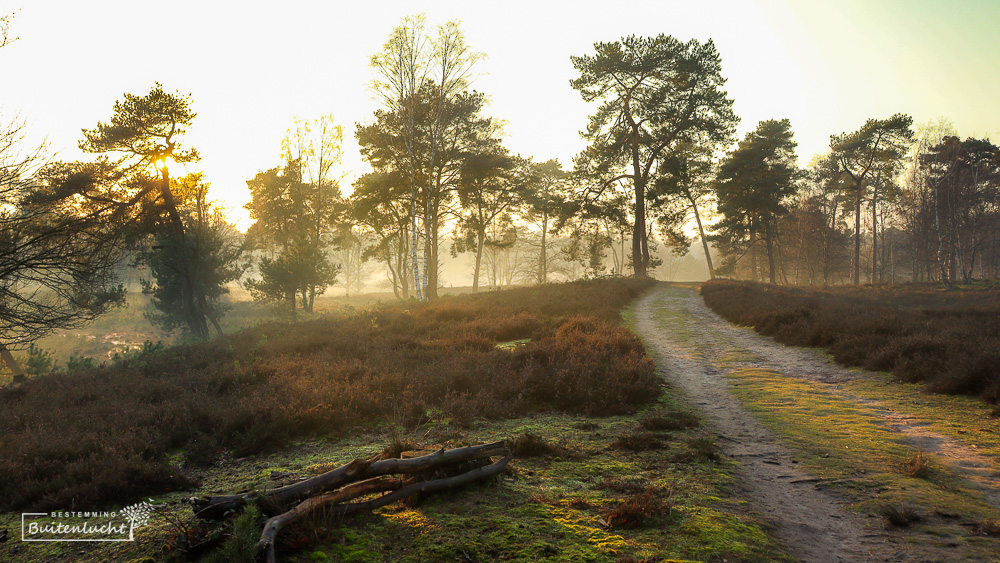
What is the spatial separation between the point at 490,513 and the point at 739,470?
3.27 m

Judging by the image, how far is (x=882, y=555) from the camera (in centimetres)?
330

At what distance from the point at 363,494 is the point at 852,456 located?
5939 millimetres

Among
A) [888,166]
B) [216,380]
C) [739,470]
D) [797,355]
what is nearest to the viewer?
[739,470]

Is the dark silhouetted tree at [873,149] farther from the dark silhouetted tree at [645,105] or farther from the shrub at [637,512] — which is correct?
the shrub at [637,512]

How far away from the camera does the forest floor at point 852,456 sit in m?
3.58

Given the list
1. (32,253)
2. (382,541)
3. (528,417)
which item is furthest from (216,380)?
(382,541)

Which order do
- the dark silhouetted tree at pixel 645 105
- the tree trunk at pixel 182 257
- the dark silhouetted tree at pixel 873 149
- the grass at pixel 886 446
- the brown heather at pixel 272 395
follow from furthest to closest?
the dark silhouetted tree at pixel 873 149, the dark silhouetted tree at pixel 645 105, the tree trunk at pixel 182 257, the brown heather at pixel 272 395, the grass at pixel 886 446

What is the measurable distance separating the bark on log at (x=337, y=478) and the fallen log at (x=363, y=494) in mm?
82

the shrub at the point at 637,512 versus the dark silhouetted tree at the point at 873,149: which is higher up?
the dark silhouetted tree at the point at 873,149

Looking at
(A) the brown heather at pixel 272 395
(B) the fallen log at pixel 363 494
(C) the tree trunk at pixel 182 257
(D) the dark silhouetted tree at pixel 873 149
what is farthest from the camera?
(D) the dark silhouetted tree at pixel 873 149

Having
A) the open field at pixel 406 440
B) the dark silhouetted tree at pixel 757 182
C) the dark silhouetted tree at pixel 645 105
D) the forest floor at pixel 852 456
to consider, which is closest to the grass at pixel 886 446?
the forest floor at pixel 852 456

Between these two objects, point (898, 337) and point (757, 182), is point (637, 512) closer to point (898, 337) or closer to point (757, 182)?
point (898, 337)

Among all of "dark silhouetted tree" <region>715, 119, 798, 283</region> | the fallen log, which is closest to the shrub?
the fallen log

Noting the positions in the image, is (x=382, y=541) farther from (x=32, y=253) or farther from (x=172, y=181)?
(x=172, y=181)
